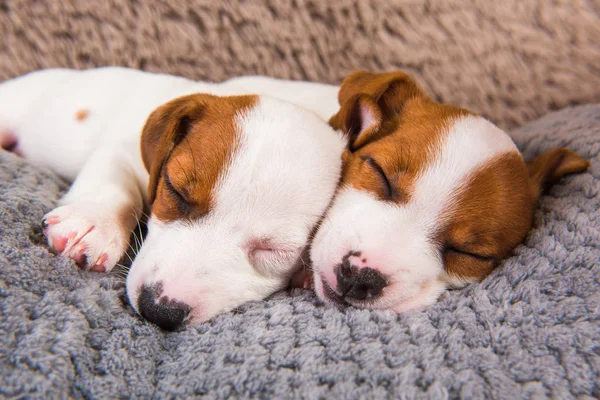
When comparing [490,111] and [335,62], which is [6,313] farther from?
[490,111]

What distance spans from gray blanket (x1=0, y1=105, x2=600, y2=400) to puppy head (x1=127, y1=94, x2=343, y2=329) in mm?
83

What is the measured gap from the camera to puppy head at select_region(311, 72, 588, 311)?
5.49ft

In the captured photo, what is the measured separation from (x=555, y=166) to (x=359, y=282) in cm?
109

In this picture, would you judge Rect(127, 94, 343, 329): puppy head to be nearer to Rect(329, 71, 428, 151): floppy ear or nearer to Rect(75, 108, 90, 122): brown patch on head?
Rect(329, 71, 428, 151): floppy ear

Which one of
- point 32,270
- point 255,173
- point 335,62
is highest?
point 255,173

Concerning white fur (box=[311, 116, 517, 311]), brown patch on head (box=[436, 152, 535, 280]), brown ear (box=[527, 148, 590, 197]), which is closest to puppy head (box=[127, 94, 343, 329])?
white fur (box=[311, 116, 517, 311])

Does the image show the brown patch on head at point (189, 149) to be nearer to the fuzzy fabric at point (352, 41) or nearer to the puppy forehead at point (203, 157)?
the puppy forehead at point (203, 157)

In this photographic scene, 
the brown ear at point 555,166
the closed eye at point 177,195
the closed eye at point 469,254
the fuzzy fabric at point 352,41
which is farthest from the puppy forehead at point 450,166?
the fuzzy fabric at point 352,41

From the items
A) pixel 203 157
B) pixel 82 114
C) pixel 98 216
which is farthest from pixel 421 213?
pixel 82 114

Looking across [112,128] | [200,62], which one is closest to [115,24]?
[200,62]

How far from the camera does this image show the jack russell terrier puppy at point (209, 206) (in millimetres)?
1608

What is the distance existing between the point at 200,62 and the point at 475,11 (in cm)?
177

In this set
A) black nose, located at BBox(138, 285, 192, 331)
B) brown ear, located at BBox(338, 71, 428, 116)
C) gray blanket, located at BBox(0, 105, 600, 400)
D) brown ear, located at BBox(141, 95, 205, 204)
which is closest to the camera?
gray blanket, located at BBox(0, 105, 600, 400)

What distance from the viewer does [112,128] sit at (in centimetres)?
255
